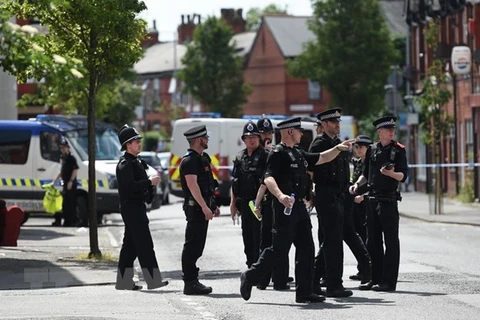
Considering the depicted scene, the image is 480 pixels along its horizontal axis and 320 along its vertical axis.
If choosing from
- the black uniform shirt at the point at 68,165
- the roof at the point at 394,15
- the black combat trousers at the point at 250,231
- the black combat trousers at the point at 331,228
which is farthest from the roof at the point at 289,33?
the black combat trousers at the point at 331,228

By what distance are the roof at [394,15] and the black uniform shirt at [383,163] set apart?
80.9 meters

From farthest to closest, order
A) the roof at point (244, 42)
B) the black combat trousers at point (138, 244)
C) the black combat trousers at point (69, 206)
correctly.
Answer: the roof at point (244, 42)
the black combat trousers at point (69, 206)
the black combat trousers at point (138, 244)

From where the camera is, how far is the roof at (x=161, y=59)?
120 meters

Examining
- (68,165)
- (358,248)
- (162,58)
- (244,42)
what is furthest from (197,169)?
(162,58)

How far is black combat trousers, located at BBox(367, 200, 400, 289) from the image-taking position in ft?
52.4

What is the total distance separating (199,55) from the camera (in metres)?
91.9

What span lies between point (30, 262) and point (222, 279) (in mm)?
4087

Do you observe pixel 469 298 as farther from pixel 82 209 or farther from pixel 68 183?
pixel 82 209

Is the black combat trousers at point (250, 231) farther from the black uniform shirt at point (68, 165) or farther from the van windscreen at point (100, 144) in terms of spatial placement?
the van windscreen at point (100, 144)

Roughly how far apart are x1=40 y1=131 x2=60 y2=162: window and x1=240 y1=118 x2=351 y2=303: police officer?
18.7 metres

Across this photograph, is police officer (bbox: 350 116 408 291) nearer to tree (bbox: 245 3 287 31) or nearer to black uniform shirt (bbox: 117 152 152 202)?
black uniform shirt (bbox: 117 152 152 202)

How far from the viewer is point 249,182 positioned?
1688 cm

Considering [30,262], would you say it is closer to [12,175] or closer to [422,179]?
[12,175]

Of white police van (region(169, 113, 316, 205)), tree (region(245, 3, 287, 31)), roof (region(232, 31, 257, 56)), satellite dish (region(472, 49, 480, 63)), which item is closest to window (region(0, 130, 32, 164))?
white police van (region(169, 113, 316, 205))
